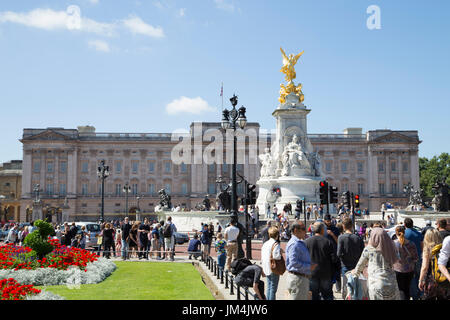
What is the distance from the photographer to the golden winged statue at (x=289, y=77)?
1625 inches

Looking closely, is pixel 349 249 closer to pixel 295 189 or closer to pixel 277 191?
pixel 277 191

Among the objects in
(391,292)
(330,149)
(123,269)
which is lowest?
(123,269)

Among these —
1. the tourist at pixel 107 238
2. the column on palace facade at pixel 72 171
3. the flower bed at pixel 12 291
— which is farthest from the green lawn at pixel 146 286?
the column on palace facade at pixel 72 171

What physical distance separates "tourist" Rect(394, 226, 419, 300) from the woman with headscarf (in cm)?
152

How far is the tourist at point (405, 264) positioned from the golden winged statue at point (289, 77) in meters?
32.2

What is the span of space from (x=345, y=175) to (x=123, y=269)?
85281mm

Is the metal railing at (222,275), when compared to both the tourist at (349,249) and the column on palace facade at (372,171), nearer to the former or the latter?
the tourist at (349,249)

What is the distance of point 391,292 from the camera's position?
7.95 metres

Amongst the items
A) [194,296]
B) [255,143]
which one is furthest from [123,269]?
[255,143]

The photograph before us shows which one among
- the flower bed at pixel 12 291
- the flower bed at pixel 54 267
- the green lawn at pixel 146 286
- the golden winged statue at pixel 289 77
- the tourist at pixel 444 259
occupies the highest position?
the golden winged statue at pixel 289 77

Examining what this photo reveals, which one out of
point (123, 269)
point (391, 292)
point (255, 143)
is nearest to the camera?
point (391, 292)

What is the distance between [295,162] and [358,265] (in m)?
31.0

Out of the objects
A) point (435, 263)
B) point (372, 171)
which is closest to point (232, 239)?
point (435, 263)
